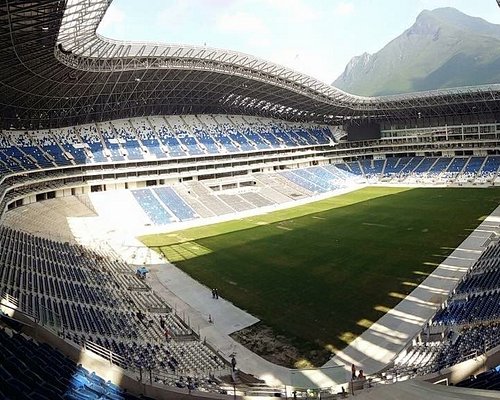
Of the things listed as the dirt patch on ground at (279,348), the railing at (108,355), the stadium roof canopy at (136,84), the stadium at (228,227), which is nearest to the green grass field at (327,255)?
the stadium at (228,227)

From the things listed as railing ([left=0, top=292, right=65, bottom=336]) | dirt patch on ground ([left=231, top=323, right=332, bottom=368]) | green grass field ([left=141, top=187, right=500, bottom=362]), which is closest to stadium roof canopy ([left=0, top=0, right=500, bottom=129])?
railing ([left=0, top=292, right=65, bottom=336])

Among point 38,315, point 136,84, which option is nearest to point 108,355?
point 38,315

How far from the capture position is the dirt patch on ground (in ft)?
59.7

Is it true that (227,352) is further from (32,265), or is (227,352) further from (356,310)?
(32,265)

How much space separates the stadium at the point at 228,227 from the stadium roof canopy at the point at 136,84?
292 millimetres

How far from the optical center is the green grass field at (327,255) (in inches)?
901

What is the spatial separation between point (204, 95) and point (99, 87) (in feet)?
59.9

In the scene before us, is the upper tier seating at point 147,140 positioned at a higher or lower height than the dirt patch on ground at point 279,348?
higher

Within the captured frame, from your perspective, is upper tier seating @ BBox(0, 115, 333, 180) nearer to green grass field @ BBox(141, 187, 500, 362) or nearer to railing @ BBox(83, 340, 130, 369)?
green grass field @ BBox(141, 187, 500, 362)

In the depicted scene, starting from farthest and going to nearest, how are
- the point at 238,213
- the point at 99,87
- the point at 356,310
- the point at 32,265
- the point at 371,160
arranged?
1. the point at 371,160
2. the point at 238,213
3. the point at 99,87
4. the point at 32,265
5. the point at 356,310

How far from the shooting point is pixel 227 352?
19.5 meters

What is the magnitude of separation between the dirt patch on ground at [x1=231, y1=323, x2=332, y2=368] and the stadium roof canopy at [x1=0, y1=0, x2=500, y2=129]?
1964 centimetres

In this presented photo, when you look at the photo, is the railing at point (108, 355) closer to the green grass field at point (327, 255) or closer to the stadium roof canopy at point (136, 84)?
the green grass field at point (327, 255)

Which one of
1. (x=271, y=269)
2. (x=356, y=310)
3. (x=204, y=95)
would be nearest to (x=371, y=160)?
(x=204, y=95)
